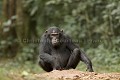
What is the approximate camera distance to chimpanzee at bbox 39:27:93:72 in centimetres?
1014

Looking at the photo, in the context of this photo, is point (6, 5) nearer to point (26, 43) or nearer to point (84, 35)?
point (26, 43)

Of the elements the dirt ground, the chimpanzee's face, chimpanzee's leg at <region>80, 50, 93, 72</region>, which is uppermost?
the chimpanzee's face

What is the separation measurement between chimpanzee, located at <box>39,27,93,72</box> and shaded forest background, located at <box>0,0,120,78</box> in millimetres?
2975

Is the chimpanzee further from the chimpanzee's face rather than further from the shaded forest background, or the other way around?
the shaded forest background

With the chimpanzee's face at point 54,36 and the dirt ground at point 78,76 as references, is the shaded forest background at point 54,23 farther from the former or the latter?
the dirt ground at point 78,76

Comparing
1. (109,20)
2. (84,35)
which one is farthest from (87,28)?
(109,20)

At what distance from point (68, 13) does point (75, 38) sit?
→ 5.48 feet

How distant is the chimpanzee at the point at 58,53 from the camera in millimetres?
10141

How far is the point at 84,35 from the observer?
16328 mm

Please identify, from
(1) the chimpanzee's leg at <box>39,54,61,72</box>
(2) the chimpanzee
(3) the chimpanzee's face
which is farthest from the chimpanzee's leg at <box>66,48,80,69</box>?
(3) the chimpanzee's face

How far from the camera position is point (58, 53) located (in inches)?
413

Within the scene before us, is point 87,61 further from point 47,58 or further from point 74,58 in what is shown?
point 47,58

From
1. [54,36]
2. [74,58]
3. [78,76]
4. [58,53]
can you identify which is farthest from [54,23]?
[78,76]

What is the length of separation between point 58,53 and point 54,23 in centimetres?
834
